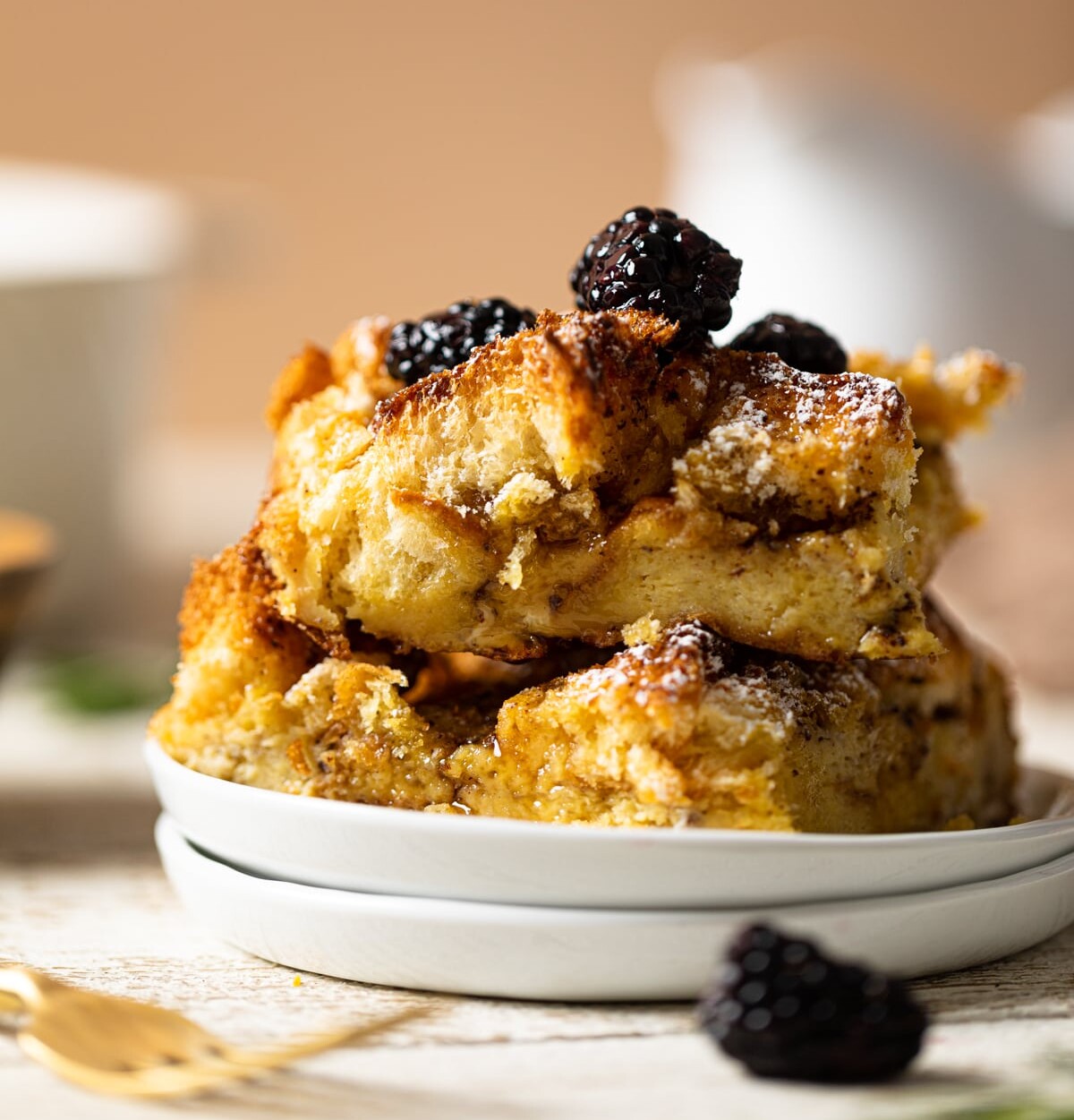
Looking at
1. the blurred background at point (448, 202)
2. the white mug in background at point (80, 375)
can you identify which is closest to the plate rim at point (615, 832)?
the blurred background at point (448, 202)

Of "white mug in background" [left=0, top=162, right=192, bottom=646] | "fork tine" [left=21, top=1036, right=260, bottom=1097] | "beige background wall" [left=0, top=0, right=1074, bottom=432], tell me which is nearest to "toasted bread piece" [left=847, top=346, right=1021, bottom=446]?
"fork tine" [left=21, top=1036, right=260, bottom=1097]

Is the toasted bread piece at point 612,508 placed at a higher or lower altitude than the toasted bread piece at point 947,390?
lower

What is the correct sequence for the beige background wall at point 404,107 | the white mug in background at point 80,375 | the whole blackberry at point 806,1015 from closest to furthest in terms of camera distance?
the whole blackberry at point 806,1015
the white mug in background at point 80,375
the beige background wall at point 404,107

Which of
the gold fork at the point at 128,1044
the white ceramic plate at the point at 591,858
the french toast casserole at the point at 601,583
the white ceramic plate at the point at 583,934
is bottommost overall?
the gold fork at the point at 128,1044

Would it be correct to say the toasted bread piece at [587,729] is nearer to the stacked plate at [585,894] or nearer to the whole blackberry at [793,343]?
the stacked plate at [585,894]

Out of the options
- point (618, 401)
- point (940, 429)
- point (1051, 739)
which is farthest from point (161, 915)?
point (1051, 739)

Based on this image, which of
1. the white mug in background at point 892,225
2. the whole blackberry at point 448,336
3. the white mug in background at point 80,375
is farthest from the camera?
the white mug in background at point 892,225

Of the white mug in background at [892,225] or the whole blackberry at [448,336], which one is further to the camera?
the white mug in background at [892,225]

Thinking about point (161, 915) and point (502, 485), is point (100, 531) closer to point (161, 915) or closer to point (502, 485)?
point (161, 915)
